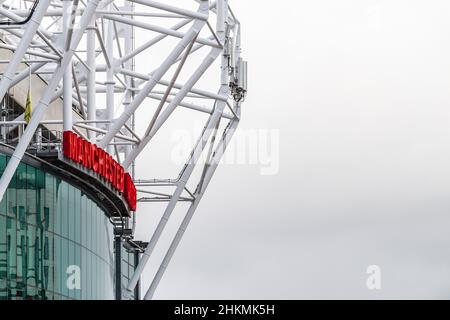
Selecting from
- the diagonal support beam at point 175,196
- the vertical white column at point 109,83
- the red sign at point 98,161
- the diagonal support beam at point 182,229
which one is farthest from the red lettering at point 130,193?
the diagonal support beam at point 182,229

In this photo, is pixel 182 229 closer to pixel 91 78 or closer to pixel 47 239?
pixel 91 78

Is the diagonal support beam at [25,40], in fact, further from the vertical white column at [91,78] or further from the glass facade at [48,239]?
the vertical white column at [91,78]

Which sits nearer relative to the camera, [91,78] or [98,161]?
[98,161]

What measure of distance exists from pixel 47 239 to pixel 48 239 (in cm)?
16

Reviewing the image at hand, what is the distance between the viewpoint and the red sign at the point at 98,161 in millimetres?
62188

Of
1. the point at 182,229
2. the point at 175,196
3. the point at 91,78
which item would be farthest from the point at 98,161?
the point at 182,229

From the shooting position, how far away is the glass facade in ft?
197

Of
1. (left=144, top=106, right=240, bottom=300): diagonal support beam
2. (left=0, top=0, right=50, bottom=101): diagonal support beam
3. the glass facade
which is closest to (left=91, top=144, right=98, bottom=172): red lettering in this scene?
the glass facade

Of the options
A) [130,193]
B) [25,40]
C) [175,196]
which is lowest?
[25,40]

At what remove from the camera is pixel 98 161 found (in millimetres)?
65562

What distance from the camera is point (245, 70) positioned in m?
77.6

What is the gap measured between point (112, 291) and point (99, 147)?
1251 centimetres
